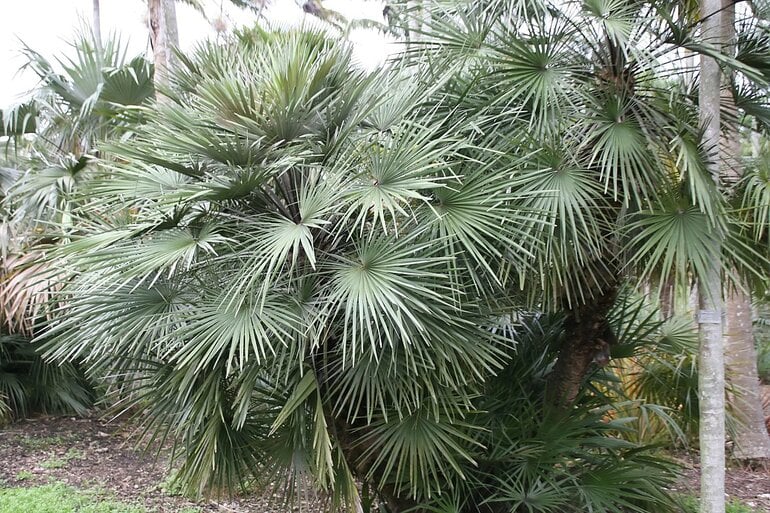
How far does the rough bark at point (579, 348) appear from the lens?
434 cm

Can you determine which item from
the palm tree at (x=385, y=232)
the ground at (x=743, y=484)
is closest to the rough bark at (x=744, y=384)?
the ground at (x=743, y=484)

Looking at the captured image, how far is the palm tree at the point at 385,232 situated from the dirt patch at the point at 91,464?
1161 millimetres

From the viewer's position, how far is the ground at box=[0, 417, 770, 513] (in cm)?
525

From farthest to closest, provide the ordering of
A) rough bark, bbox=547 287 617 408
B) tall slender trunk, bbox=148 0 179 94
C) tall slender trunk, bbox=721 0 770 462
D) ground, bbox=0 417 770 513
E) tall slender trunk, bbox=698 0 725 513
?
tall slender trunk, bbox=148 0 179 94, tall slender trunk, bbox=721 0 770 462, ground, bbox=0 417 770 513, rough bark, bbox=547 287 617 408, tall slender trunk, bbox=698 0 725 513

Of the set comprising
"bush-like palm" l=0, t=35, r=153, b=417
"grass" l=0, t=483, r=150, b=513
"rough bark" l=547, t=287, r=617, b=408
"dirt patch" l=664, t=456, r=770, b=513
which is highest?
"bush-like palm" l=0, t=35, r=153, b=417

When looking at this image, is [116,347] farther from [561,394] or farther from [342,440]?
[561,394]

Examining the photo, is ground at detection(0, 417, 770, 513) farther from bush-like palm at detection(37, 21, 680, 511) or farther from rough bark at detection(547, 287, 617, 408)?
bush-like palm at detection(37, 21, 680, 511)

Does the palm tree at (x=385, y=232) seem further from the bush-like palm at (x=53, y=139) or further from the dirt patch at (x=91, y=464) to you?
the bush-like palm at (x=53, y=139)

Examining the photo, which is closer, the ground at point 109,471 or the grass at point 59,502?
the grass at point 59,502

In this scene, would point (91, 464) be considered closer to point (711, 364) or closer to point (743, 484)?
point (711, 364)

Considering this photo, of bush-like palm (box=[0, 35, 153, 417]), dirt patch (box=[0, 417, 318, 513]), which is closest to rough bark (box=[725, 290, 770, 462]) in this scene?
dirt patch (box=[0, 417, 318, 513])

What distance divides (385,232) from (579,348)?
1.94 m

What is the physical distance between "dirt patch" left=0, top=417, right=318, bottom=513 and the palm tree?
1.16 meters

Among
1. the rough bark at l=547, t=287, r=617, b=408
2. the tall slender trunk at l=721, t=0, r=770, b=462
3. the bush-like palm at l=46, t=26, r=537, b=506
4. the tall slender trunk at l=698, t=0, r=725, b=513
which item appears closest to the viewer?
the bush-like palm at l=46, t=26, r=537, b=506
